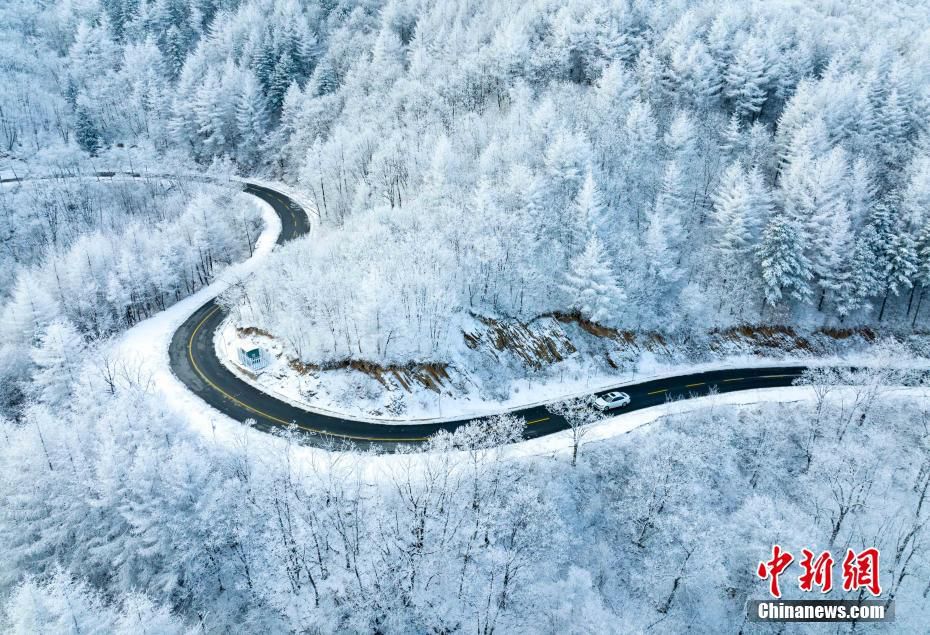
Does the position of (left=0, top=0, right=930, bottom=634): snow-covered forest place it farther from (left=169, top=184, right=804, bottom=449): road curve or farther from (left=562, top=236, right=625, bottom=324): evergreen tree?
(left=169, top=184, right=804, bottom=449): road curve

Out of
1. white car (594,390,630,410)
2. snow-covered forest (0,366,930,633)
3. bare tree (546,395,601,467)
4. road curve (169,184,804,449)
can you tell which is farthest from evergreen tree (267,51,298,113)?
white car (594,390,630,410)

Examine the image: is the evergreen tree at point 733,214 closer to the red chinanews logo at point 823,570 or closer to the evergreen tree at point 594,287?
the evergreen tree at point 594,287

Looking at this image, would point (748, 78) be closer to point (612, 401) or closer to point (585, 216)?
point (585, 216)

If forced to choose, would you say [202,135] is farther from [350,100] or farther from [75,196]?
[350,100]

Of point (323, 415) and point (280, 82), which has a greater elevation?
point (280, 82)

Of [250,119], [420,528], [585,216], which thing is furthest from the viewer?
[250,119]

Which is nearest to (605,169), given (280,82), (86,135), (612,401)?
(612,401)
